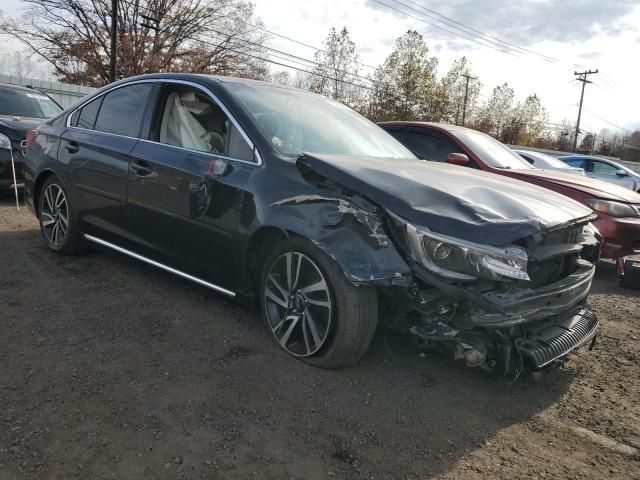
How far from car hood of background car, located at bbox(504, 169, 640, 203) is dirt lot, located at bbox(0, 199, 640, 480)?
2.33 meters

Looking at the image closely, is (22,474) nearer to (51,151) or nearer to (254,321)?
(254,321)

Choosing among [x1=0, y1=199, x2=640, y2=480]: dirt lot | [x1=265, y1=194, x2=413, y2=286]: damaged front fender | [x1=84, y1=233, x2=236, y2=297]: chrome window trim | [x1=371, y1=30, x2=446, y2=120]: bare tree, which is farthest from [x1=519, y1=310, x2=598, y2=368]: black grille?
[x1=371, y1=30, x2=446, y2=120]: bare tree

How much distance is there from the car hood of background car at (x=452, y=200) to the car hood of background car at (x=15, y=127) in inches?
226

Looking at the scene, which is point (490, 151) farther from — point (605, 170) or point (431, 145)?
point (605, 170)

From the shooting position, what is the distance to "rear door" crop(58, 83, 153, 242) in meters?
3.84

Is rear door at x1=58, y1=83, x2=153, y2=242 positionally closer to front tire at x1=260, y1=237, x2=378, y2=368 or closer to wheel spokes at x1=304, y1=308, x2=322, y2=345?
front tire at x1=260, y1=237, x2=378, y2=368

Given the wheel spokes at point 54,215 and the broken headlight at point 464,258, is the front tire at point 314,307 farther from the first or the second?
the wheel spokes at point 54,215

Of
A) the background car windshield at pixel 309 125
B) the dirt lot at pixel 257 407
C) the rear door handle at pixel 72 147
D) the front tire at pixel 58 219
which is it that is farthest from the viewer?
the front tire at pixel 58 219

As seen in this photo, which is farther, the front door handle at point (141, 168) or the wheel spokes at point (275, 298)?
the front door handle at point (141, 168)

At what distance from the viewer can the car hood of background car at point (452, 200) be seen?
245 cm

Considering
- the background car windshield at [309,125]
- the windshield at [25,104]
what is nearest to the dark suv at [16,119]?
the windshield at [25,104]

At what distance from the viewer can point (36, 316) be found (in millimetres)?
3373

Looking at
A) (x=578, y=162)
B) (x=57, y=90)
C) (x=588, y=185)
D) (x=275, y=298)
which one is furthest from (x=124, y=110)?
(x=57, y=90)

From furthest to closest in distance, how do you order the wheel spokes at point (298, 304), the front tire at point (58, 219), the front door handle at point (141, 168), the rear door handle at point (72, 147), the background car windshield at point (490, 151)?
the background car windshield at point (490, 151)
the front tire at point (58, 219)
the rear door handle at point (72, 147)
the front door handle at point (141, 168)
the wheel spokes at point (298, 304)
